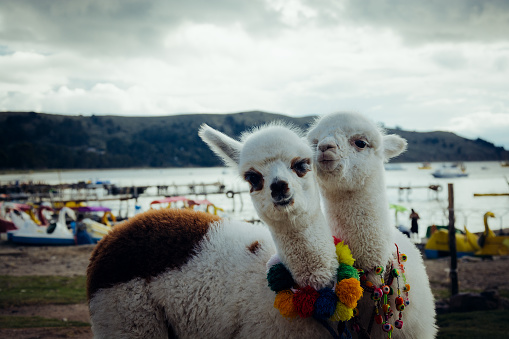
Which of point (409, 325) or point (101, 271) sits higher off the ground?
point (101, 271)

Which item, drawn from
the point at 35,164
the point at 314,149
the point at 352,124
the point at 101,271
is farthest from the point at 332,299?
the point at 35,164

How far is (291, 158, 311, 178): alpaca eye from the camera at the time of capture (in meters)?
2.38

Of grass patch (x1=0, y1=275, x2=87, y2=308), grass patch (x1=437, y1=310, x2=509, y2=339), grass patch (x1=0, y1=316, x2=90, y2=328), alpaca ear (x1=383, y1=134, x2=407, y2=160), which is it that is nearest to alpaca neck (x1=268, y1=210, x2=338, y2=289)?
alpaca ear (x1=383, y1=134, x2=407, y2=160)

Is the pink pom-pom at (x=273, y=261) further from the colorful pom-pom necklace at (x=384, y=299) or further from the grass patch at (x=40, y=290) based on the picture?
the grass patch at (x=40, y=290)

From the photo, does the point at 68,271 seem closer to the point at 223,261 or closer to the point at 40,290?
the point at 40,290

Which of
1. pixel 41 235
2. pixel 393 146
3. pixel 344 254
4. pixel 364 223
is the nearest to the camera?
pixel 344 254

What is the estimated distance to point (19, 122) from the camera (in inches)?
6156

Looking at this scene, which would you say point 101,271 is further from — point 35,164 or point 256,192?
point 35,164

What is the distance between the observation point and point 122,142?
5827 inches

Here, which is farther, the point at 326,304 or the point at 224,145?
the point at 224,145

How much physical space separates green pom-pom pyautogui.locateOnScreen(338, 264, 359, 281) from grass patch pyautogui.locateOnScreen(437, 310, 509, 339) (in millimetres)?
5082

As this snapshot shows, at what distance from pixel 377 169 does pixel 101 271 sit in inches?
86.6

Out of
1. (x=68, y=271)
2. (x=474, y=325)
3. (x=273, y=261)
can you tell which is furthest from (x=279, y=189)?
(x=68, y=271)

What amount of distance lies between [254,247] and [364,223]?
2.77ft
